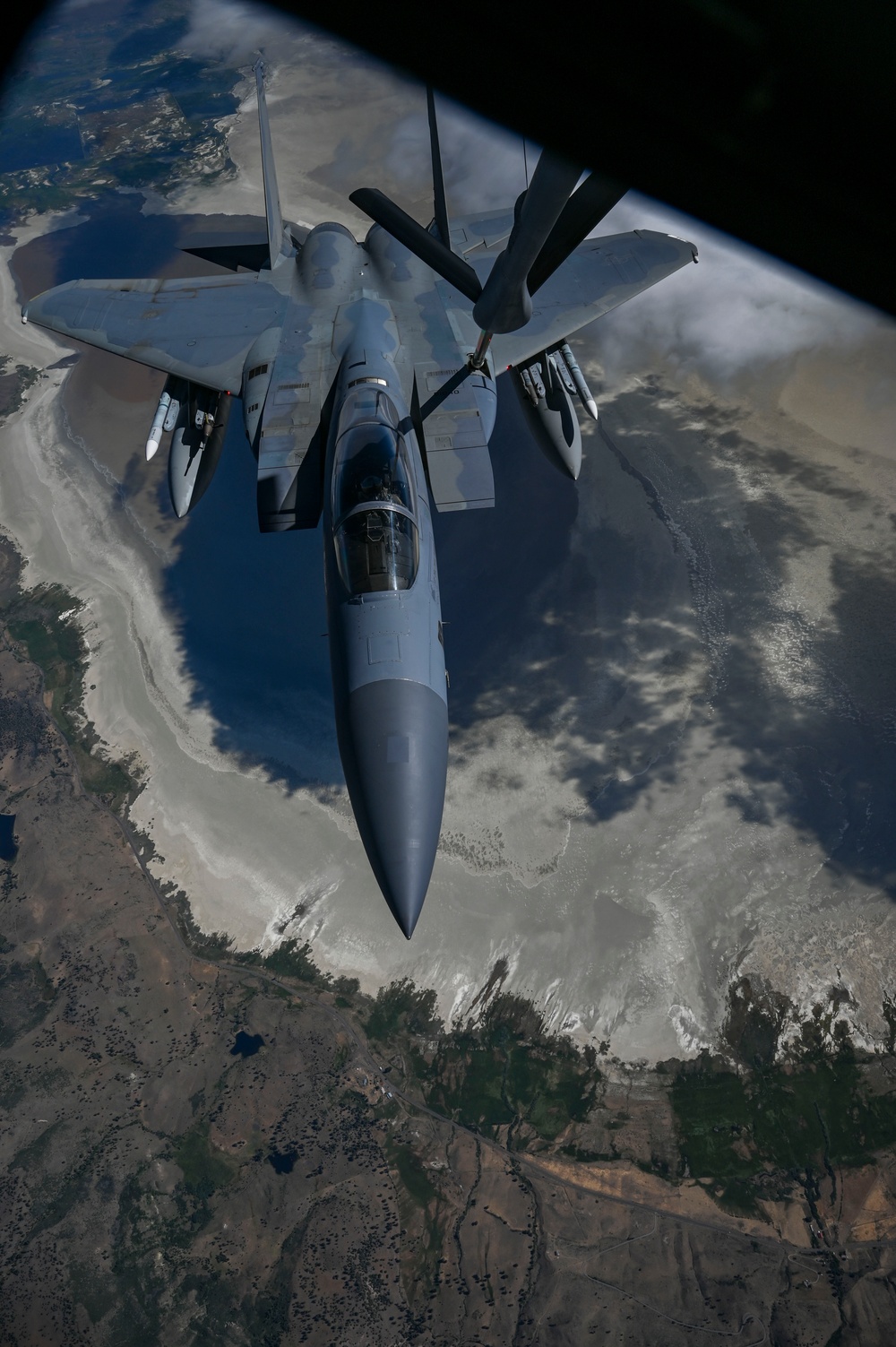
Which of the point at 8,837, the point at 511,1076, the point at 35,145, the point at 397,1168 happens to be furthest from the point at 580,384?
the point at 35,145

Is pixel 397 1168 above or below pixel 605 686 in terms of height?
below

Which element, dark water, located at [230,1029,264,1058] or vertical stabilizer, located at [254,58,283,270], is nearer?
dark water, located at [230,1029,264,1058]

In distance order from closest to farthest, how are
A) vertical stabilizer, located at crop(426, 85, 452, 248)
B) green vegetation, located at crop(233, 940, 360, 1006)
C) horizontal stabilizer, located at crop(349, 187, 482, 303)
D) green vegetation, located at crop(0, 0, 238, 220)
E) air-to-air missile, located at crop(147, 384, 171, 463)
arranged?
horizontal stabilizer, located at crop(349, 187, 482, 303)
vertical stabilizer, located at crop(426, 85, 452, 248)
green vegetation, located at crop(233, 940, 360, 1006)
air-to-air missile, located at crop(147, 384, 171, 463)
green vegetation, located at crop(0, 0, 238, 220)

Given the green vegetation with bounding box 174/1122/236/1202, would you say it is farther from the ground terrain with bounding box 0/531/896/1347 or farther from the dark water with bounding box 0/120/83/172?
the dark water with bounding box 0/120/83/172

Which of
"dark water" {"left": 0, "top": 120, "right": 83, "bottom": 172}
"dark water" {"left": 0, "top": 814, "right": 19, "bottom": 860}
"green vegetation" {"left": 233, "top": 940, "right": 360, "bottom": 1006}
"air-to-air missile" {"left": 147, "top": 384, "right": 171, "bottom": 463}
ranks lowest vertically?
"green vegetation" {"left": 233, "top": 940, "right": 360, "bottom": 1006}

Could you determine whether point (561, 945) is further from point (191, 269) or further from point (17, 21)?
point (191, 269)

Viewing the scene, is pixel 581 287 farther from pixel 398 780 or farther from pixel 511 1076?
pixel 511 1076

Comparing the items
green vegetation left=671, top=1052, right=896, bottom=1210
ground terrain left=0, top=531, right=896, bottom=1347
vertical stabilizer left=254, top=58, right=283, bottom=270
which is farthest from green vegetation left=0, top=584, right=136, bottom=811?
green vegetation left=671, top=1052, right=896, bottom=1210

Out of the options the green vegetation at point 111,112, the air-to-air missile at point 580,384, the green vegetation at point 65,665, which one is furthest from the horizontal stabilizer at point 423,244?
the green vegetation at point 111,112
